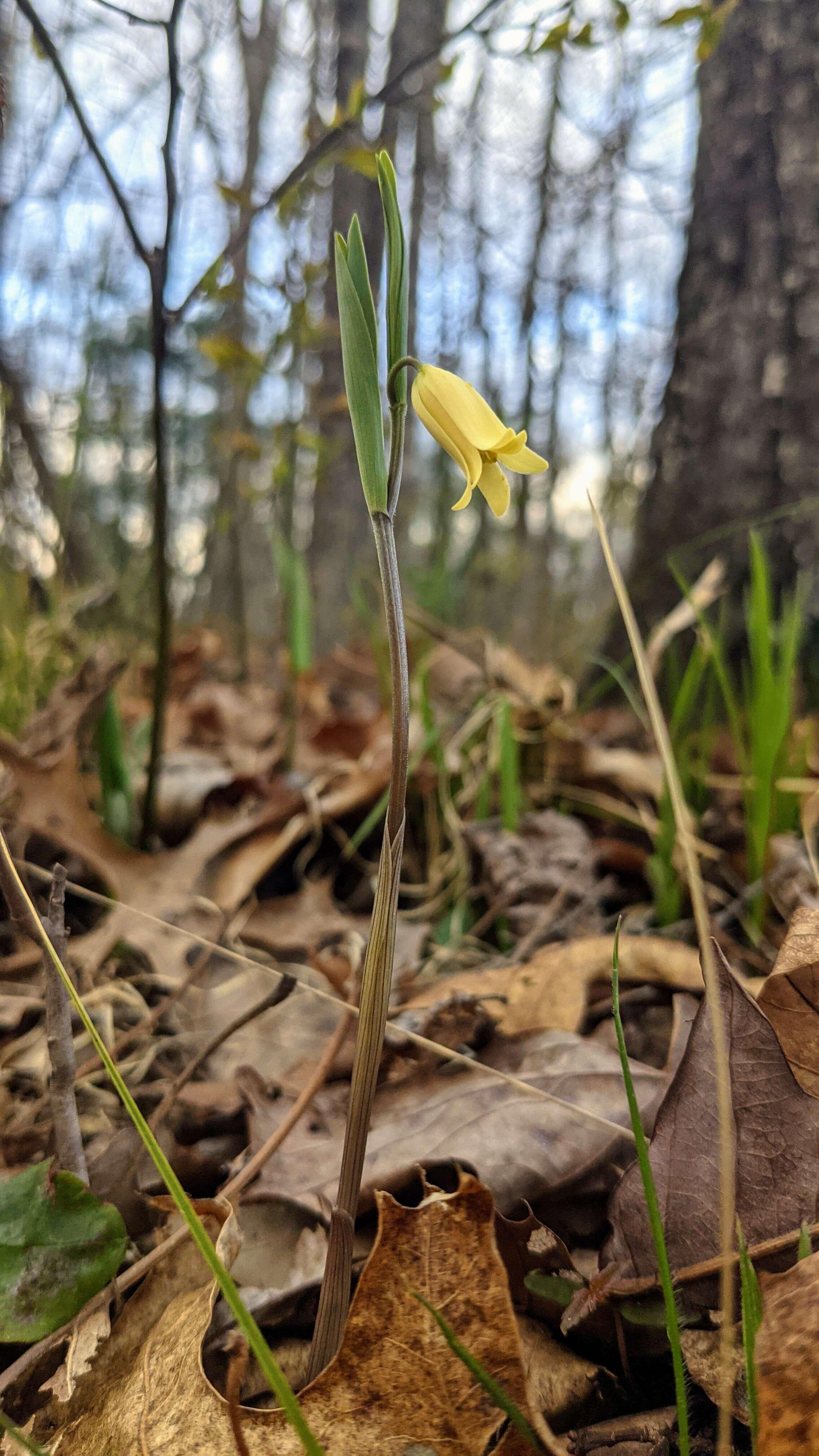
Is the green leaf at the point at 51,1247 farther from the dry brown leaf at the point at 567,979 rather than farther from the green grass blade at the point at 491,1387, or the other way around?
the dry brown leaf at the point at 567,979

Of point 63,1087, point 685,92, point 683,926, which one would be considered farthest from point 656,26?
point 685,92

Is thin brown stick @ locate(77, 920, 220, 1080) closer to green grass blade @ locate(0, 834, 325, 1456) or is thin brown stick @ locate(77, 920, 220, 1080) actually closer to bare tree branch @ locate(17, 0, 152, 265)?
green grass blade @ locate(0, 834, 325, 1456)

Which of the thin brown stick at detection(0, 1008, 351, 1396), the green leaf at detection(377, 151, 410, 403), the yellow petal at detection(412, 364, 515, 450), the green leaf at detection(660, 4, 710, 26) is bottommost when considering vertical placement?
the thin brown stick at detection(0, 1008, 351, 1396)

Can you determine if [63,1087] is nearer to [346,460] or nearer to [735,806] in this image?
[735,806]

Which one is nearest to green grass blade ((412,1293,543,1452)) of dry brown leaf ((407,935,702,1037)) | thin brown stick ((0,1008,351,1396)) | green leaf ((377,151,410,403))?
thin brown stick ((0,1008,351,1396))

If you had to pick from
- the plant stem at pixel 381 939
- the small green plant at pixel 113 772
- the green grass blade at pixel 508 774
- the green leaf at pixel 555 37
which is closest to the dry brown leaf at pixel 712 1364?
the plant stem at pixel 381 939

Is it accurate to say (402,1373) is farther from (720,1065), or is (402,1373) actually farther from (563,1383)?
(720,1065)
